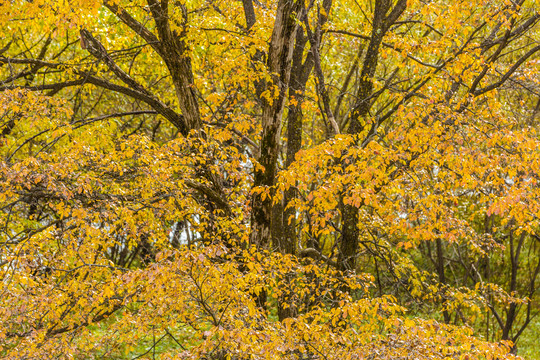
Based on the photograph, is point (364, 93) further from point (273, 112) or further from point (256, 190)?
point (256, 190)

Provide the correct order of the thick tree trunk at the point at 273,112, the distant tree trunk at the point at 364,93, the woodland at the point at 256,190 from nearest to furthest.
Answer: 1. the woodland at the point at 256,190
2. the thick tree trunk at the point at 273,112
3. the distant tree trunk at the point at 364,93

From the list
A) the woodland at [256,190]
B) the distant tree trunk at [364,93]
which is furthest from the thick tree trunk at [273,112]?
the distant tree trunk at [364,93]

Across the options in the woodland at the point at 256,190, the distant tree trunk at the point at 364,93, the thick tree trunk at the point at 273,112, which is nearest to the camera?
the woodland at the point at 256,190

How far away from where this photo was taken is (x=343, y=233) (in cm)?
753

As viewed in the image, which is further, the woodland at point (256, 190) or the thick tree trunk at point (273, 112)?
the thick tree trunk at point (273, 112)

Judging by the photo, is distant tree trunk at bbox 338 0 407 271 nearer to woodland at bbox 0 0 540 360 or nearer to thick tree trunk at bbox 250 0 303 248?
woodland at bbox 0 0 540 360

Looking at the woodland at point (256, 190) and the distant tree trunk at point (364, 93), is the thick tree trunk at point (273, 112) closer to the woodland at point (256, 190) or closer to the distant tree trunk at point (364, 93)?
the woodland at point (256, 190)

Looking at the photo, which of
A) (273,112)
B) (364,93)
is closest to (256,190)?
(273,112)

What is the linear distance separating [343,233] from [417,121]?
214 centimetres

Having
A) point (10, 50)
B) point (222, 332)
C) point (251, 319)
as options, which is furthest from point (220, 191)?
point (10, 50)

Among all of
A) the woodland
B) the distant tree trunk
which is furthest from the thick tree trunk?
the distant tree trunk

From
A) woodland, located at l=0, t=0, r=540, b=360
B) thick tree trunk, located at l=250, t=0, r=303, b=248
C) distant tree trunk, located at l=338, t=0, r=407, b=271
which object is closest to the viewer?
woodland, located at l=0, t=0, r=540, b=360

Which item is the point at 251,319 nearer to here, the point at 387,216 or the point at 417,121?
the point at 417,121

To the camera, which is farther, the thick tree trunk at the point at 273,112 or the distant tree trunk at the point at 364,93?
the distant tree trunk at the point at 364,93
